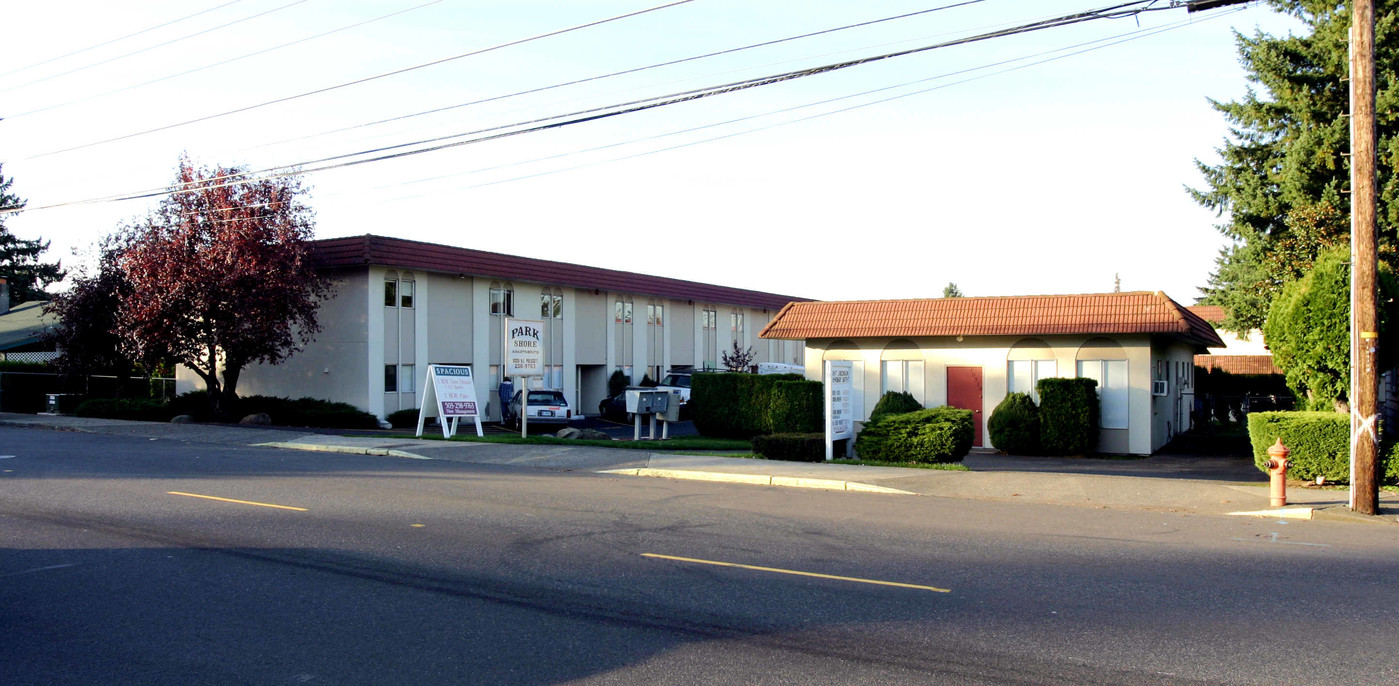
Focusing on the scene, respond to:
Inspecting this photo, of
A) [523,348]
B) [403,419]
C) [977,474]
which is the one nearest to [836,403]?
[977,474]

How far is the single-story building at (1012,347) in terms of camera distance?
78.5 feet

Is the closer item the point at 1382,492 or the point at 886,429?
the point at 1382,492

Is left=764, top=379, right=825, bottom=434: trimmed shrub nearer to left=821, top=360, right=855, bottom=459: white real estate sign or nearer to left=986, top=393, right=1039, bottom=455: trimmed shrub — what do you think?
left=986, top=393, right=1039, bottom=455: trimmed shrub

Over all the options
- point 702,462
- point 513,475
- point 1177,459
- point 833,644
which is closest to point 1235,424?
point 1177,459

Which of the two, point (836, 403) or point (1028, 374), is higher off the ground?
point (1028, 374)

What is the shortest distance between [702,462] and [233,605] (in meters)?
11.9

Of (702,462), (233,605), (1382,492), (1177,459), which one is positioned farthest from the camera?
(1177,459)

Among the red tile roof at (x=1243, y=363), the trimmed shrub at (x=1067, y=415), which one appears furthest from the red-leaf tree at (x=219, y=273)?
the red tile roof at (x=1243, y=363)

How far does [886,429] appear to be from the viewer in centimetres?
1947

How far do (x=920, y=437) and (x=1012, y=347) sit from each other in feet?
24.9

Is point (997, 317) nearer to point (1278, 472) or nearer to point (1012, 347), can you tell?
point (1012, 347)

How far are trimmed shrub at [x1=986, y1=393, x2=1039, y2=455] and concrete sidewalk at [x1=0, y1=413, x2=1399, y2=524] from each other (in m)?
0.53

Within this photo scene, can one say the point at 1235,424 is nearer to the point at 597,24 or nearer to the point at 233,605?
the point at 597,24

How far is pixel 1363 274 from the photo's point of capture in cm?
1325
